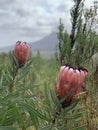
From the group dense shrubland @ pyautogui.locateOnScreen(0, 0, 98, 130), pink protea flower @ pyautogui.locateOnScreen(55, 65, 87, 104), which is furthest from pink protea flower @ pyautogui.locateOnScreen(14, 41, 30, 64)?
pink protea flower @ pyautogui.locateOnScreen(55, 65, 87, 104)

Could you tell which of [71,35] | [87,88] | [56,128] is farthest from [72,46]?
A: [56,128]

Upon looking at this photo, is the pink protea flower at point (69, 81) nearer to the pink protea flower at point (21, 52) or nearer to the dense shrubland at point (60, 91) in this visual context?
the dense shrubland at point (60, 91)

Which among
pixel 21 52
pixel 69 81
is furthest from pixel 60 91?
pixel 21 52

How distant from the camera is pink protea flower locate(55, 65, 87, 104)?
1520 millimetres

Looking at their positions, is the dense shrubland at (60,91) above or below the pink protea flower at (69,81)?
below

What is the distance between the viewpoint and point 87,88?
163 inches

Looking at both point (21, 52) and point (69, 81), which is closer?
point (69, 81)

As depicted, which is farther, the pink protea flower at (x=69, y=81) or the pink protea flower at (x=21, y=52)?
the pink protea flower at (x=21, y=52)

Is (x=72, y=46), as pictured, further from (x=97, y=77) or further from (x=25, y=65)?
(x=25, y=65)

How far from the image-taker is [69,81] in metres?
1.52

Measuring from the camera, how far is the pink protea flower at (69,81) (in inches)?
59.8

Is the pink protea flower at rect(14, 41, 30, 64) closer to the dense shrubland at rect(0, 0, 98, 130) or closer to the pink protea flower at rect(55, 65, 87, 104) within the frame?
the dense shrubland at rect(0, 0, 98, 130)

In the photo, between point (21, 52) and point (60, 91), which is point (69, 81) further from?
point (21, 52)

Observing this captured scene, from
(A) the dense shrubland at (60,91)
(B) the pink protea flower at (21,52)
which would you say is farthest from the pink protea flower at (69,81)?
(B) the pink protea flower at (21,52)
